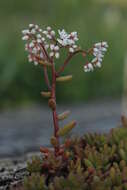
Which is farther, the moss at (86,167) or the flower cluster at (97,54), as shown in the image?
the flower cluster at (97,54)

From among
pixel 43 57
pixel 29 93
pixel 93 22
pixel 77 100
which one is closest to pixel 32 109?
pixel 29 93

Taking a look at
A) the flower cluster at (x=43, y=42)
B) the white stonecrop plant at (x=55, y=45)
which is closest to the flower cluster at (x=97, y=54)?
the white stonecrop plant at (x=55, y=45)

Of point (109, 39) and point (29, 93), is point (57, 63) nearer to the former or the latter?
point (29, 93)

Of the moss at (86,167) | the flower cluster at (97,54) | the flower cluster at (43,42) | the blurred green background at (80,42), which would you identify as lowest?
the moss at (86,167)

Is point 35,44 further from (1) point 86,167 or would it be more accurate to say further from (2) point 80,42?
(2) point 80,42

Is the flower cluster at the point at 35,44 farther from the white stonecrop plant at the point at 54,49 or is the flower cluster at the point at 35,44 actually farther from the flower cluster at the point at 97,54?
the flower cluster at the point at 97,54

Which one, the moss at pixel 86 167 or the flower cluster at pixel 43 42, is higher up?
the flower cluster at pixel 43 42

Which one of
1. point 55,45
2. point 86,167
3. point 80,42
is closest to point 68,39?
point 55,45

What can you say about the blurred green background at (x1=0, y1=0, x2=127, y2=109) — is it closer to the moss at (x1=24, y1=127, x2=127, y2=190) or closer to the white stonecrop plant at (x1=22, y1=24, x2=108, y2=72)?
the moss at (x1=24, y1=127, x2=127, y2=190)

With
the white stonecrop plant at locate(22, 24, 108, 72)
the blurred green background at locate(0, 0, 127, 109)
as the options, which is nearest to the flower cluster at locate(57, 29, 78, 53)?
the white stonecrop plant at locate(22, 24, 108, 72)
